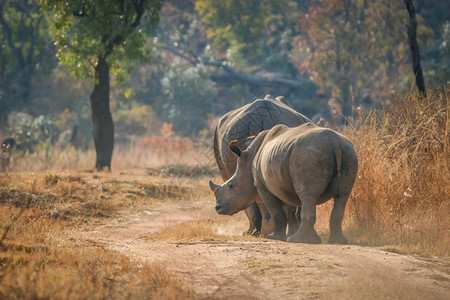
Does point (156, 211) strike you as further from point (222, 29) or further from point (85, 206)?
point (222, 29)

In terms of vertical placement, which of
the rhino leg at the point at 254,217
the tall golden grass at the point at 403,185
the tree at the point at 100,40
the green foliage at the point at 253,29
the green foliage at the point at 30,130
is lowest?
the green foliage at the point at 30,130

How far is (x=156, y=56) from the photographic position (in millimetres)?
38375

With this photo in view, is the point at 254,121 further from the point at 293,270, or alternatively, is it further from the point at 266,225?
the point at 293,270

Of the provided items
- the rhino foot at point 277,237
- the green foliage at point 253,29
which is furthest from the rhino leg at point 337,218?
the green foliage at point 253,29

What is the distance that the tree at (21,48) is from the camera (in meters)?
36.1

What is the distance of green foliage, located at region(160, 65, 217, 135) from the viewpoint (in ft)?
123

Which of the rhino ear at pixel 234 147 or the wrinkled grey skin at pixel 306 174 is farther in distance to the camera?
the rhino ear at pixel 234 147

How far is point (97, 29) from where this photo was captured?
18.6 meters

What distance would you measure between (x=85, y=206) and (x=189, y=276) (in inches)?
254

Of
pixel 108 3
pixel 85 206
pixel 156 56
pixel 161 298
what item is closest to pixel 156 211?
pixel 85 206

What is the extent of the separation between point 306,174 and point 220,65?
3363cm

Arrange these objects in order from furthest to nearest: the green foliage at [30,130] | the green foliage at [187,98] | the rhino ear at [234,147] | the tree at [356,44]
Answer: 1. the green foliage at [187,98]
2. the tree at [356,44]
3. the green foliage at [30,130]
4. the rhino ear at [234,147]

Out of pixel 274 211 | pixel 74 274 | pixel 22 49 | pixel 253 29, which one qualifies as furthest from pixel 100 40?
pixel 253 29

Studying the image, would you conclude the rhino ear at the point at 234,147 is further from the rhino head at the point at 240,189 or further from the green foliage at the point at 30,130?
the green foliage at the point at 30,130
